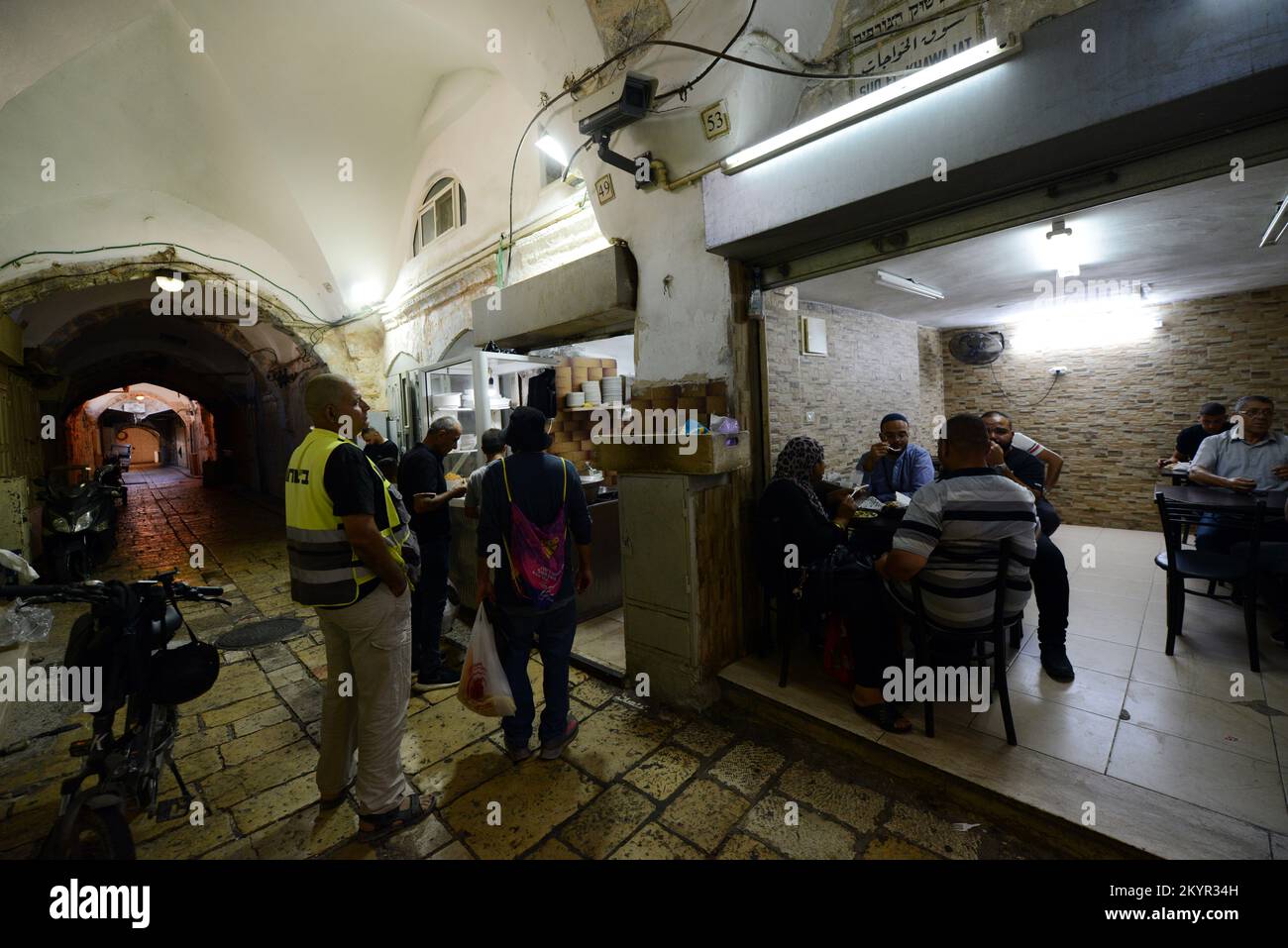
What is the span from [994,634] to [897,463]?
2.29 meters

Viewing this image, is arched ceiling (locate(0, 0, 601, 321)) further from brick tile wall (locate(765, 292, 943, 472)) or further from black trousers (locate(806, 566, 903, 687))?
black trousers (locate(806, 566, 903, 687))

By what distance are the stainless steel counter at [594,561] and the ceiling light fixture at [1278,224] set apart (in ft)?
17.2

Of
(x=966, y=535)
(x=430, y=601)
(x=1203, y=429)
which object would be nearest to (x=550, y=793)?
(x=430, y=601)

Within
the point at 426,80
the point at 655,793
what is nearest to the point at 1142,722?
the point at 655,793

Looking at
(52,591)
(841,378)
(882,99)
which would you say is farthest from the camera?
(841,378)

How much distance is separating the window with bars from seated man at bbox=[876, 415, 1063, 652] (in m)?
6.31

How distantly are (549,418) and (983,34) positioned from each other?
5129mm

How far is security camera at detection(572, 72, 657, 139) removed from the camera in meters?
3.30

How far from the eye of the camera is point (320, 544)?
2336 millimetres

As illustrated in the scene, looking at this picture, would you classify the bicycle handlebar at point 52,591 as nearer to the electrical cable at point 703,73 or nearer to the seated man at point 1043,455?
the electrical cable at point 703,73

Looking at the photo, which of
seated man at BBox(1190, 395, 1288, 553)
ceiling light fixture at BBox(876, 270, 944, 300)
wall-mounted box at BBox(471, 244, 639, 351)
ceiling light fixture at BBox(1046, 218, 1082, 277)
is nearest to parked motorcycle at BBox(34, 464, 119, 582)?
wall-mounted box at BBox(471, 244, 639, 351)

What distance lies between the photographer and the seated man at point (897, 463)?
4645mm

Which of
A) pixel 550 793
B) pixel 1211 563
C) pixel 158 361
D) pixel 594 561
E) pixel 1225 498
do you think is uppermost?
pixel 158 361

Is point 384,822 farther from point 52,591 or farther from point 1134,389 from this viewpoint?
point 1134,389
